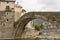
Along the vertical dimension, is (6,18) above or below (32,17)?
below

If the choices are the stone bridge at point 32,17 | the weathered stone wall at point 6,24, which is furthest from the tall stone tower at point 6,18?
the stone bridge at point 32,17

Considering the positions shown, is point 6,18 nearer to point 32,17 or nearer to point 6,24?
point 6,24

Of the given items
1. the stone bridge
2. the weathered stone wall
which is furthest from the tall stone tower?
the stone bridge

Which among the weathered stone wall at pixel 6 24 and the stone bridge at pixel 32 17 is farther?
the weathered stone wall at pixel 6 24

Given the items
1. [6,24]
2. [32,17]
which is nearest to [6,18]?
[6,24]

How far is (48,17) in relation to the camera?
15.3m

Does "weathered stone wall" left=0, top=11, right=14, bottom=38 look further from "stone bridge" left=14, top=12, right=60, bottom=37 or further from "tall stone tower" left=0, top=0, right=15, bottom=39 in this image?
"stone bridge" left=14, top=12, right=60, bottom=37

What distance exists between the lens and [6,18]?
19359 mm

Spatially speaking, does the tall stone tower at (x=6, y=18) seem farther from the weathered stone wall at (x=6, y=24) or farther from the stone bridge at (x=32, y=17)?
the stone bridge at (x=32, y=17)

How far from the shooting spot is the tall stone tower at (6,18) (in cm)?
1898

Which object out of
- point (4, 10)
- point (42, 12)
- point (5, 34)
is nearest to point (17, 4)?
point (4, 10)

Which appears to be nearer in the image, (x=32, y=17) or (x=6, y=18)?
(x=32, y=17)

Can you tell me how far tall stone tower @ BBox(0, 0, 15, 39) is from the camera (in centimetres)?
1898

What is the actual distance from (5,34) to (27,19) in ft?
8.98
